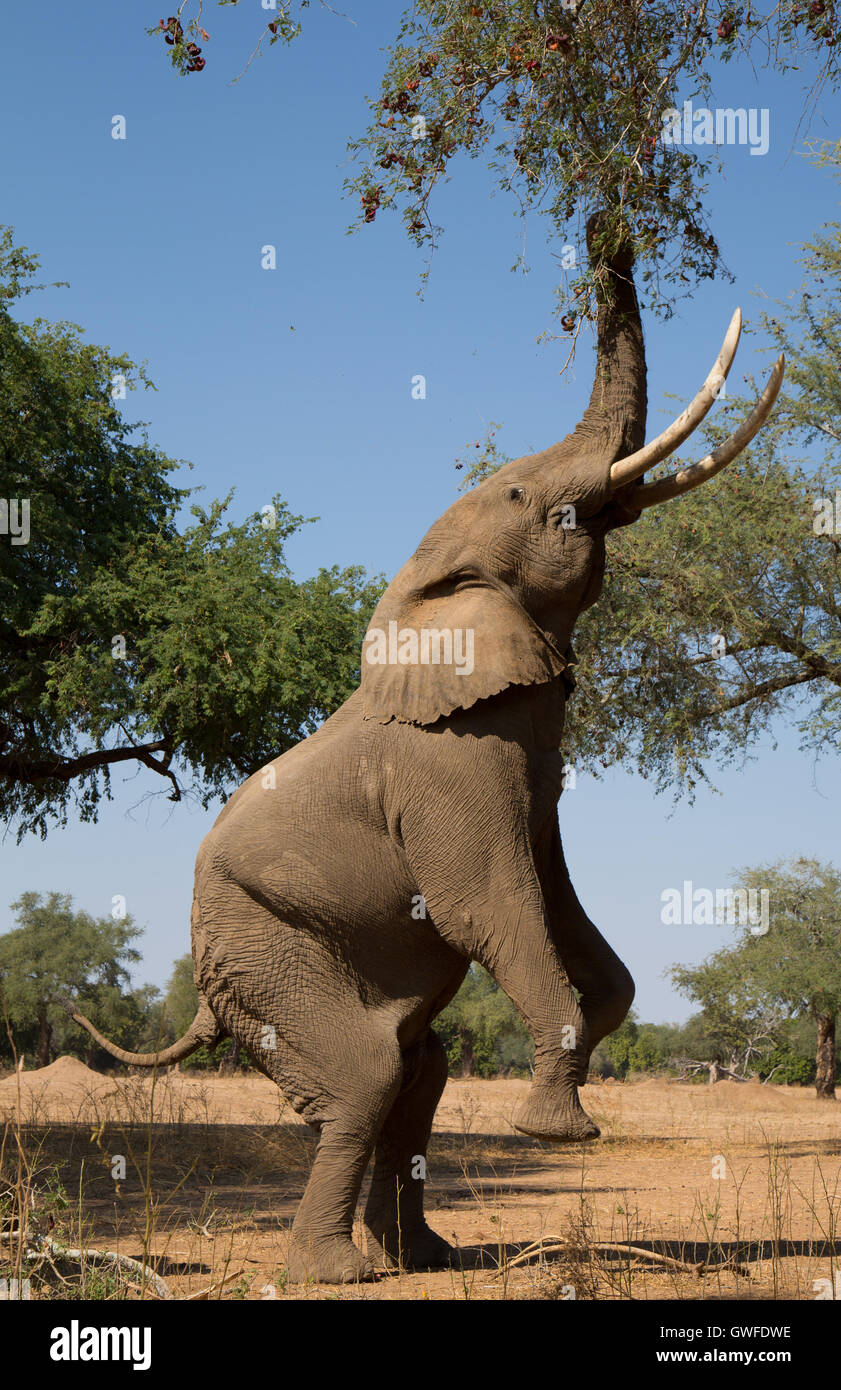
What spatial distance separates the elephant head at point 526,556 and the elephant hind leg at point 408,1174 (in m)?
2.01

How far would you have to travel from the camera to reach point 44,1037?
117ft

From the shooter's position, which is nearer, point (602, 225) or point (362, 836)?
point (362, 836)

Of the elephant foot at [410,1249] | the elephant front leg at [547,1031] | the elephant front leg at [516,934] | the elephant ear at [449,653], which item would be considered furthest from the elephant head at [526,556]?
the elephant foot at [410,1249]

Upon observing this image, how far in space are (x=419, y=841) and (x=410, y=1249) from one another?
2.29 m

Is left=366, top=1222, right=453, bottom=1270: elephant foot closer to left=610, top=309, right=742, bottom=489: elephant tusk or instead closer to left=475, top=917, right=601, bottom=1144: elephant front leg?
left=475, top=917, right=601, bottom=1144: elephant front leg

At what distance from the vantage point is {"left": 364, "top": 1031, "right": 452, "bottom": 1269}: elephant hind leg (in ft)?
21.7

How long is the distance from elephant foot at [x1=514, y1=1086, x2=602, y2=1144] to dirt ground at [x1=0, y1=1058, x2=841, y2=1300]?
54 centimetres

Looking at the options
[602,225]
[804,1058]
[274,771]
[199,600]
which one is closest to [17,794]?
[199,600]

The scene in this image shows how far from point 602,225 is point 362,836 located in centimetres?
340

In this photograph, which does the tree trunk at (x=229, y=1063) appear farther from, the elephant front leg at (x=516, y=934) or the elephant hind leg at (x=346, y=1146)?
the elephant front leg at (x=516, y=934)

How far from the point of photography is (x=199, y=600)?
47.2ft

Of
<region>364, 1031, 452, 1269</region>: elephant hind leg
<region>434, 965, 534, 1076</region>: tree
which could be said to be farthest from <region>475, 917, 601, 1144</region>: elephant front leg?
<region>434, 965, 534, 1076</region>: tree
